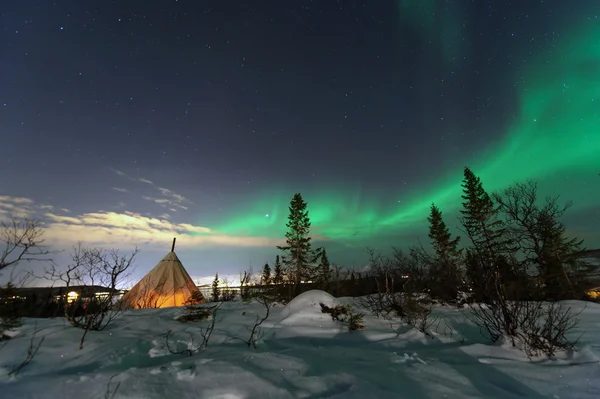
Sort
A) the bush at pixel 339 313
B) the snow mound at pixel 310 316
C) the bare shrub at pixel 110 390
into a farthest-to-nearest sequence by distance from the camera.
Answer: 1. the bush at pixel 339 313
2. the snow mound at pixel 310 316
3. the bare shrub at pixel 110 390

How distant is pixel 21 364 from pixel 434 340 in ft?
23.4

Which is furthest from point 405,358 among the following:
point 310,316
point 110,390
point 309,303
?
point 110,390

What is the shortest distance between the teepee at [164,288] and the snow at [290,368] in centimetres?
832

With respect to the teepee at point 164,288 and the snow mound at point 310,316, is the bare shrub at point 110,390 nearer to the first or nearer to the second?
the snow mound at point 310,316

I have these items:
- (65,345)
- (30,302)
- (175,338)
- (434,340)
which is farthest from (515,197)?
(30,302)

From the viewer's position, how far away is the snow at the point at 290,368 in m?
3.02

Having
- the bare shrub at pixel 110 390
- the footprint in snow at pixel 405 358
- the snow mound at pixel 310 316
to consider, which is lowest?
the footprint in snow at pixel 405 358

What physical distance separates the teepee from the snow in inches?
328

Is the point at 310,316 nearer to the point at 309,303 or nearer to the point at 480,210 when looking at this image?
the point at 309,303

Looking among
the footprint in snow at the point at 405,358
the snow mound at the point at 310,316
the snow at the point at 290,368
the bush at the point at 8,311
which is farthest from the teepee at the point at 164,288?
the footprint in snow at the point at 405,358

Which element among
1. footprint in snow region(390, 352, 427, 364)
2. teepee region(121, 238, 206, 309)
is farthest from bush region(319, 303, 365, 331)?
teepee region(121, 238, 206, 309)

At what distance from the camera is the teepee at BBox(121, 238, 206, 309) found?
44.4 ft

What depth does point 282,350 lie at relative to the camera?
4.79m

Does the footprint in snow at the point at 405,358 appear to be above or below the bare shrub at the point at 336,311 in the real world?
below
